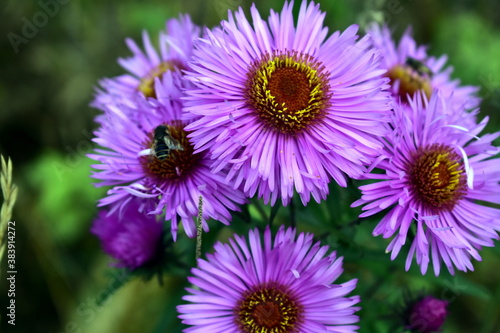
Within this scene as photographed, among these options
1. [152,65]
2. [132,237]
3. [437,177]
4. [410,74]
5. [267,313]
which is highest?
[410,74]

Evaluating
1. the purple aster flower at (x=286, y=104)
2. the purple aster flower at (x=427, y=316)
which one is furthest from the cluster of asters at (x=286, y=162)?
the purple aster flower at (x=427, y=316)

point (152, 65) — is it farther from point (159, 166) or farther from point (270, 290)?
point (270, 290)

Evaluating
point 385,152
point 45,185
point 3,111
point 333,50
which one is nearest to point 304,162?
point 385,152

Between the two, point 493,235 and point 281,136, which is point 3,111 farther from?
point 493,235

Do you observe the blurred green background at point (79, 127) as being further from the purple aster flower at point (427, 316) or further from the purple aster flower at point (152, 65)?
the purple aster flower at point (427, 316)

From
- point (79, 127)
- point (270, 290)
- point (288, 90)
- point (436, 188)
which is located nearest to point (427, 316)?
point (436, 188)

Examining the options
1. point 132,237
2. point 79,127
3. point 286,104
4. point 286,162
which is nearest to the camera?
point 286,162
